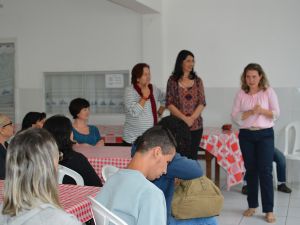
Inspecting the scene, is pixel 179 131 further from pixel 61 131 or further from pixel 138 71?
pixel 138 71

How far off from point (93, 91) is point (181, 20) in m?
1.60

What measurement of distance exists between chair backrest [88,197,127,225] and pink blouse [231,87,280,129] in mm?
2685

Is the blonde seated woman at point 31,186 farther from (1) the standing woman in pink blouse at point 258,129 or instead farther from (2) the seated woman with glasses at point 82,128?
(1) the standing woman in pink blouse at point 258,129

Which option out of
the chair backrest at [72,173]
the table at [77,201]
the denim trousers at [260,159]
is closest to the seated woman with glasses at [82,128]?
the denim trousers at [260,159]

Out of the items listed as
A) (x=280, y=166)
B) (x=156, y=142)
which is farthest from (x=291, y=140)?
(x=156, y=142)

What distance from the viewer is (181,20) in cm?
642

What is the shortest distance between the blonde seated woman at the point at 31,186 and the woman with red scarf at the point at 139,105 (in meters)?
3.06

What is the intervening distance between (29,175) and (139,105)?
10.2ft

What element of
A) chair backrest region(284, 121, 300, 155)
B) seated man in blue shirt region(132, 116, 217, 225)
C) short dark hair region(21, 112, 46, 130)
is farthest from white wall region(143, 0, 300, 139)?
seated man in blue shirt region(132, 116, 217, 225)

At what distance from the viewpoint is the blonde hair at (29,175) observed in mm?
1491

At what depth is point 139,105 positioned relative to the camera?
4590mm

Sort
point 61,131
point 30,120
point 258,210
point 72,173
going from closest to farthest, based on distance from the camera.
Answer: point 72,173
point 61,131
point 30,120
point 258,210

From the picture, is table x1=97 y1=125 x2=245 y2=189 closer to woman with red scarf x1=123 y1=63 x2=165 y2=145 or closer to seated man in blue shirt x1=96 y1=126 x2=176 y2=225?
woman with red scarf x1=123 y1=63 x2=165 y2=145

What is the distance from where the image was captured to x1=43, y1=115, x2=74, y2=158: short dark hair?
2912mm
